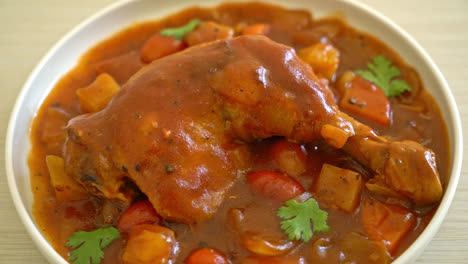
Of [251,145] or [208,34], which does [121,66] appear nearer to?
[208,34]

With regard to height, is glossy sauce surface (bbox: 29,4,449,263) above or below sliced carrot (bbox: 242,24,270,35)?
below

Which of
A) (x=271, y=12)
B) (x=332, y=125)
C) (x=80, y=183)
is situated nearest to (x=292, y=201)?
(x=332, y=125)

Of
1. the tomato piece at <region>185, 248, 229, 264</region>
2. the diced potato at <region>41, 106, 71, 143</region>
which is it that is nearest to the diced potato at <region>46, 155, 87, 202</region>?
the diced potato at <region>41, 106, 71, 143</region>

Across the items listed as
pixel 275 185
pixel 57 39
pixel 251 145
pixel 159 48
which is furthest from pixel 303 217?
pixel 57 39

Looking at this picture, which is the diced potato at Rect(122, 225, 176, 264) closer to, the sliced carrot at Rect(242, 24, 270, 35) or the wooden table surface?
the wooden table surface

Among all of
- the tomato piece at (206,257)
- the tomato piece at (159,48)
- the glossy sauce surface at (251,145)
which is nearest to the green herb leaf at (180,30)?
the tomato piece at (159,48)

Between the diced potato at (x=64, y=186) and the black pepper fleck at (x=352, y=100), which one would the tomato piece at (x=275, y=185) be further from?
the diced potato at (x=64, y=186)
